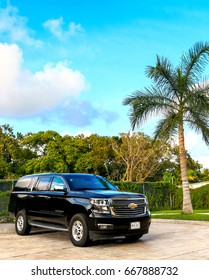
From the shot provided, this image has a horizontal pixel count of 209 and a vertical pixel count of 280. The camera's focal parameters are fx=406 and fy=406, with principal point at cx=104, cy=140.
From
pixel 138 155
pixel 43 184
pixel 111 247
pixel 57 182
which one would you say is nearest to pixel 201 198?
pixel 138 155

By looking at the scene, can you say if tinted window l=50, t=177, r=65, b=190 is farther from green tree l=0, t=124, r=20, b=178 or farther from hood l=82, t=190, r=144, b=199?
green tree l=0, t=124, r=20, b=178

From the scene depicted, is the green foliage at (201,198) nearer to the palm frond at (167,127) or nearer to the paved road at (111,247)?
the palm frond at (167,127)

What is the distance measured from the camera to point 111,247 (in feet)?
32.9

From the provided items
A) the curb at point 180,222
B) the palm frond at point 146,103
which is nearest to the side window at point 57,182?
the curb at point 180,222

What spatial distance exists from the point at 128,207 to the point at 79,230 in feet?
4.44

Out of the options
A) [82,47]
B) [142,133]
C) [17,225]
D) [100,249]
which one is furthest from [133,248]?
[142,133]

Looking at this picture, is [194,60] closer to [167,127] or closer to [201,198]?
[167,127]

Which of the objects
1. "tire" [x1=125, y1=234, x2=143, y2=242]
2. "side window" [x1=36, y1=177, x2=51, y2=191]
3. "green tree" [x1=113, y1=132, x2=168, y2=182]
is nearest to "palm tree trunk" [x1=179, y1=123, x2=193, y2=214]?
"tire" [x1=125, y1=234, x2=143, y2=242]

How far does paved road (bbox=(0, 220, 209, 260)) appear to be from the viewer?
8.82 metres

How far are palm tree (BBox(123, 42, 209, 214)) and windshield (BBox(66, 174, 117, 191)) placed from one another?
29.9 feet

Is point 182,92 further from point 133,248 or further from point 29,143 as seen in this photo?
point 29,143

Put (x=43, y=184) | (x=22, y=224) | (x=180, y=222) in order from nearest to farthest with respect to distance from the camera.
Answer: (x=43, y=184) < (x=22, y=224) < (x=180, y=222)

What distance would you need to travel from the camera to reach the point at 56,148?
182ft
